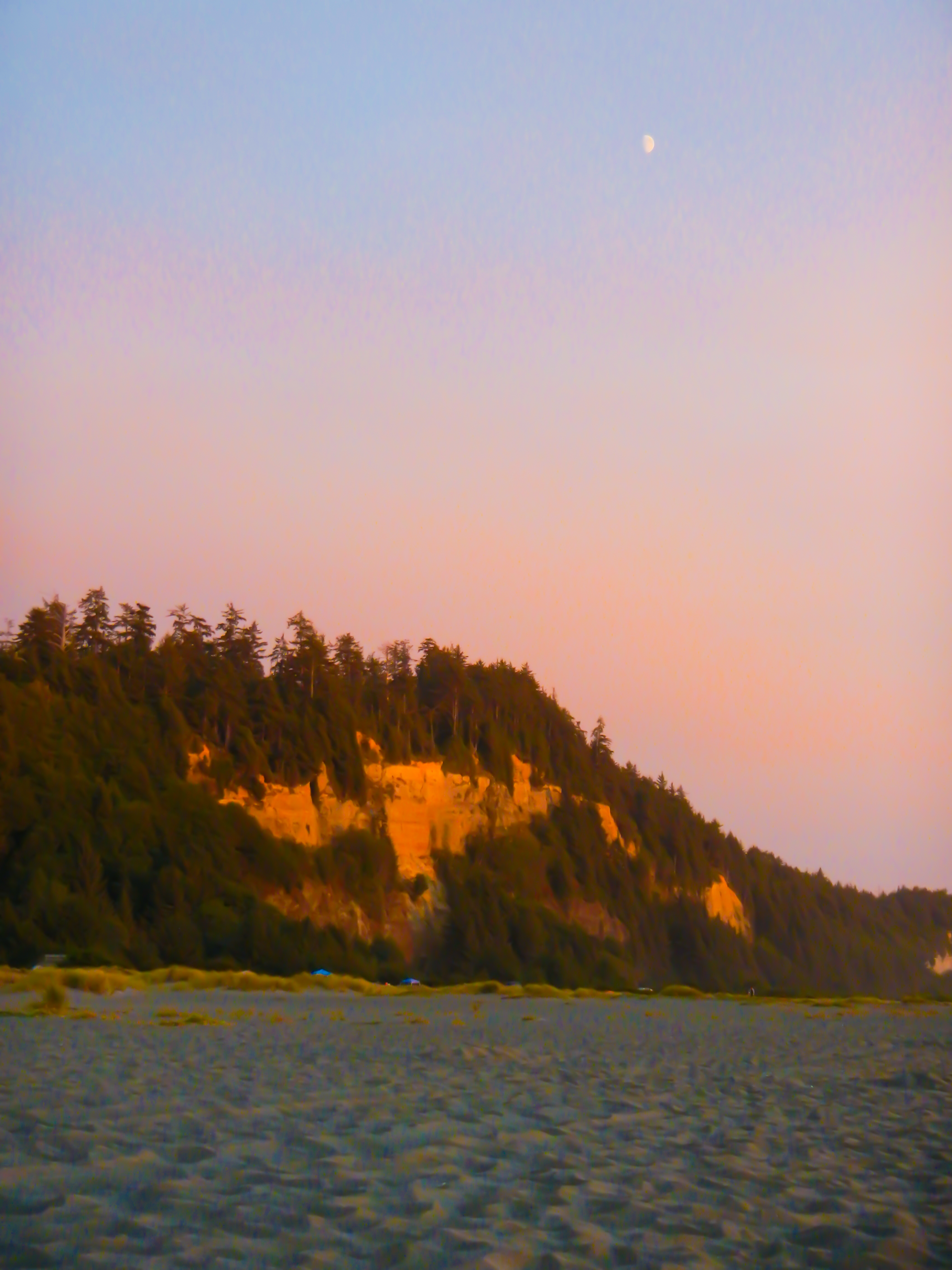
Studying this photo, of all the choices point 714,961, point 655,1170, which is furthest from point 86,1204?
point 714,961

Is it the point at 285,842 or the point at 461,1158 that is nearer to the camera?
the point at 461,1158

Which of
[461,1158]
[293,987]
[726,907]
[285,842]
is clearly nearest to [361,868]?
[285,842]

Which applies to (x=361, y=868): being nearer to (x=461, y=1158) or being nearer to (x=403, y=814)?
(x=403, y=814)

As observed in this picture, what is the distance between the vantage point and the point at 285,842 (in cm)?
5447

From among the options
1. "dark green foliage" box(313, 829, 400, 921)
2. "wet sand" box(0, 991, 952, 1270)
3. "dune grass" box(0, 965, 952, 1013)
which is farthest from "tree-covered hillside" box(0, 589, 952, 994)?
"wet sand" box(0, 991, 952, 1270)

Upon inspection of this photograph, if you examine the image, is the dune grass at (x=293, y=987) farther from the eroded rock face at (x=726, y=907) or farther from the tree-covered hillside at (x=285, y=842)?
the eroded rock face at (x=726, y=907)

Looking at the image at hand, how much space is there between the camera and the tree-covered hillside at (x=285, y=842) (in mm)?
47031

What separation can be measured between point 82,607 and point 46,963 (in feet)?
107

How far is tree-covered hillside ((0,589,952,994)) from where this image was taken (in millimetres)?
47031

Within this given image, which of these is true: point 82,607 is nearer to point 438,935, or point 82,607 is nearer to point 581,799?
point 438,935

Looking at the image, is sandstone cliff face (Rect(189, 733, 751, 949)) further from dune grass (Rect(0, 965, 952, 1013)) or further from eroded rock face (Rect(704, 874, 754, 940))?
eroded rock face (Rect(704, 874, 754, 940))

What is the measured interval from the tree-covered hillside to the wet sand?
3177 cm

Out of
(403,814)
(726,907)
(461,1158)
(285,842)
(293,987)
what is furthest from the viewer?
(726,907)

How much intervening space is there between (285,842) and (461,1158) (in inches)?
1944
